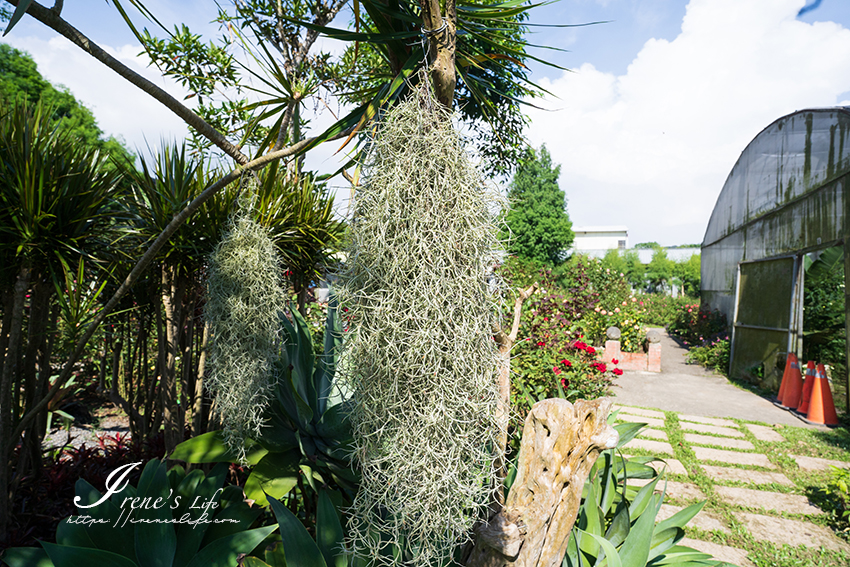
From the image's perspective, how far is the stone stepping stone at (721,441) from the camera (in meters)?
4.66

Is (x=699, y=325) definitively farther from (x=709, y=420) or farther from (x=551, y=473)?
(x=551, y=473)

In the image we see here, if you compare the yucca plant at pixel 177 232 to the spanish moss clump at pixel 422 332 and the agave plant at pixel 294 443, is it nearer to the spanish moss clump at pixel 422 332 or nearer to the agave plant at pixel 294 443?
the agave plant at pixel 294 443

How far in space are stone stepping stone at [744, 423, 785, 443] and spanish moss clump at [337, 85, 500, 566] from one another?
529 centimetres

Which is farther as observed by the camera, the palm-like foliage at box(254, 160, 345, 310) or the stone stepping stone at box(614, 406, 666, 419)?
the stone stepping stone at box(614, 406, 666, 419)

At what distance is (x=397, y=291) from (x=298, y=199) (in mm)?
1874

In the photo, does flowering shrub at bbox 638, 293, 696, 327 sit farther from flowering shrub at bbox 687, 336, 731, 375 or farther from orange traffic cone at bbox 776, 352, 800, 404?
orange traffic cone at bbox 776, 352, 800, 404

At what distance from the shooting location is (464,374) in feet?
4.14

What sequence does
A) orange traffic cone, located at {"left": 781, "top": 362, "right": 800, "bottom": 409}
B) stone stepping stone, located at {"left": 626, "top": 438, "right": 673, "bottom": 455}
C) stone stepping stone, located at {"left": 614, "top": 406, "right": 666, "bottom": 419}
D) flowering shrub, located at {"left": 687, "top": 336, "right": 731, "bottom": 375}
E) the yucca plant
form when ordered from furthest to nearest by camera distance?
flowering shrub, located at {"left": 687, "top": 336, "right": 731, "bottom": 375} → orange traffic cone, located at {"left": 781, "top": 362, "right": 800, "bottom": 409} → stone stepping stone, located at {"left": 614, "top": 406, "right": 666, "bottom": 419} → stone stepping stone, located at {"left": 626, "top": 438, "right": 673, "bottom": 455} → the yucca plant

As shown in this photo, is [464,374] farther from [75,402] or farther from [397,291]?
[75,402]

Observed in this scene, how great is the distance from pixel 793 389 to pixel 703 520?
167 inches

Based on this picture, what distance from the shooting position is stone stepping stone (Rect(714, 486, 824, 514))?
3.40 m

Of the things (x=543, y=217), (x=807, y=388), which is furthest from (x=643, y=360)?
(x=543, y=217)

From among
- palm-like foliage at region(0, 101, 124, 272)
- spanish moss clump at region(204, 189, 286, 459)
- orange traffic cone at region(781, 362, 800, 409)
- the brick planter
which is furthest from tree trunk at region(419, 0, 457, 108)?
the brick planter

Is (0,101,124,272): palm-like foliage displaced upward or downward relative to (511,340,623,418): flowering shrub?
upward
